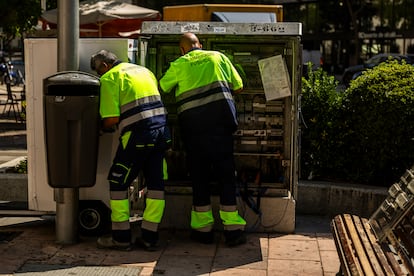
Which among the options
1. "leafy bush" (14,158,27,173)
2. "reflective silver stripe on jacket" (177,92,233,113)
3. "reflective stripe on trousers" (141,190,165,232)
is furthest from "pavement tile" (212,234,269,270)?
"leafy bush" (14,158,27,173)

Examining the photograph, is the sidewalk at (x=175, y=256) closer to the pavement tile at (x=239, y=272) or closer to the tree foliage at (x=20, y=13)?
the pavement tile at (x=239, y=272)

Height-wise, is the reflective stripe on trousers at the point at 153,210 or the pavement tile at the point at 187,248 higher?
the reflective stripe on trousers at the point at 153,210

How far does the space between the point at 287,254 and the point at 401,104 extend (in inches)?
76.6

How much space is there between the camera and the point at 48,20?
1216 centimetres

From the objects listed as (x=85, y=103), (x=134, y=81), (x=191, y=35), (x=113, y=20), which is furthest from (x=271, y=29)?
(x=113, y=20)

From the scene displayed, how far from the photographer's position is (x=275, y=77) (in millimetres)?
6152

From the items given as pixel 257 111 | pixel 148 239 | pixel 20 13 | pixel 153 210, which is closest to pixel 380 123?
pixel 257 111

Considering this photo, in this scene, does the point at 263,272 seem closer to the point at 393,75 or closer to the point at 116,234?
the point at 116,234

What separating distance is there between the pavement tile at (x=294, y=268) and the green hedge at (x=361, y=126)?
1797 mm

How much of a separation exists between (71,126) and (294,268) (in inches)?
80.3

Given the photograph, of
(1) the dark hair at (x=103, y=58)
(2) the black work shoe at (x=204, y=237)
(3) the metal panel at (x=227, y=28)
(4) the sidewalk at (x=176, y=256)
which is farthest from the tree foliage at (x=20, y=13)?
(2) the black work shoe at (x=204, y=237)

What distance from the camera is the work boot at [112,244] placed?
18.5ft

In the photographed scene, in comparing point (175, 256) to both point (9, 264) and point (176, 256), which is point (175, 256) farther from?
point (9, 264)

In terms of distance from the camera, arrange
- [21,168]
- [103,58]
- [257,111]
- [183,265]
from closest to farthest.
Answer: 1. [183,265]
2. [103,58]
3. [257,111]
4. [21,168]
